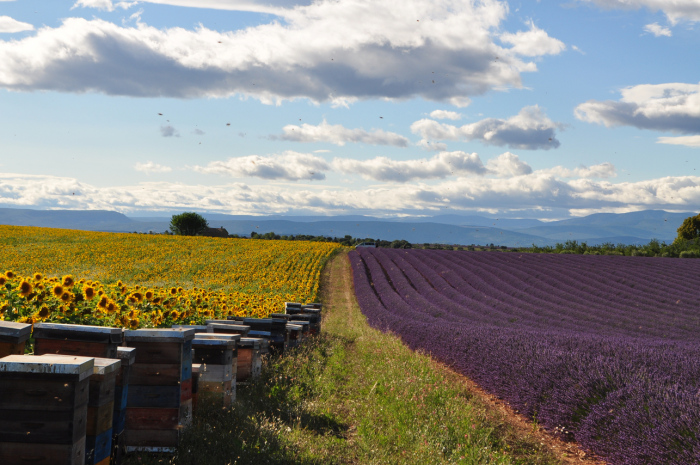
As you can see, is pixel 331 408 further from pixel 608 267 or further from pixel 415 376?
pixel 608 267

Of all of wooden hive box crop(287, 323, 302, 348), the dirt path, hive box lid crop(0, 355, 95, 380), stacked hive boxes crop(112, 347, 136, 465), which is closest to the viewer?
hive box lid crop(0, 355, 95, 380)

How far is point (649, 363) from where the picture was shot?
20.9 feet

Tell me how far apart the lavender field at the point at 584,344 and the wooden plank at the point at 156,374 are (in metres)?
4.33

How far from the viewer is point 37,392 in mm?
3234

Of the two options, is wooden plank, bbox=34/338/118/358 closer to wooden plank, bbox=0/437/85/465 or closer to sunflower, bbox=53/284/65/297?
wooden plank, bbox=0/437/85/465

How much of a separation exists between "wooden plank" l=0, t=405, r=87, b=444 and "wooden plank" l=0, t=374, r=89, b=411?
42mm

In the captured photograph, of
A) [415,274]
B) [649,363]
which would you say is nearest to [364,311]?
[415,274]

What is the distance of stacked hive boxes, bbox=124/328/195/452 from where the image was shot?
4426 millimetres

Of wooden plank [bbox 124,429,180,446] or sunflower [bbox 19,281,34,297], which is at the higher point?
sunflower [bbox 19,281,34,297]

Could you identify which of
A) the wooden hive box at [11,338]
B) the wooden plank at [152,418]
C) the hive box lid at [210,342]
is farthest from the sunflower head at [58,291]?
the wooden plank at [152,418]

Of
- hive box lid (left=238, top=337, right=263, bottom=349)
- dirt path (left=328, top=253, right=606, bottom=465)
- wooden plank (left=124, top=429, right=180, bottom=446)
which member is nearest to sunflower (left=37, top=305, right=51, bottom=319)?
wooden plank (left=124, top=429, right=180, bottom=446)

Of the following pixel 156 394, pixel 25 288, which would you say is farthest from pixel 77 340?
pixel 25 288

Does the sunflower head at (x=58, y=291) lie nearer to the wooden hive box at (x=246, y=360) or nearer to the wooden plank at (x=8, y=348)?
the wooden plank at (x=8, y=348)

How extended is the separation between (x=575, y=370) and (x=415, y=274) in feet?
70.1
